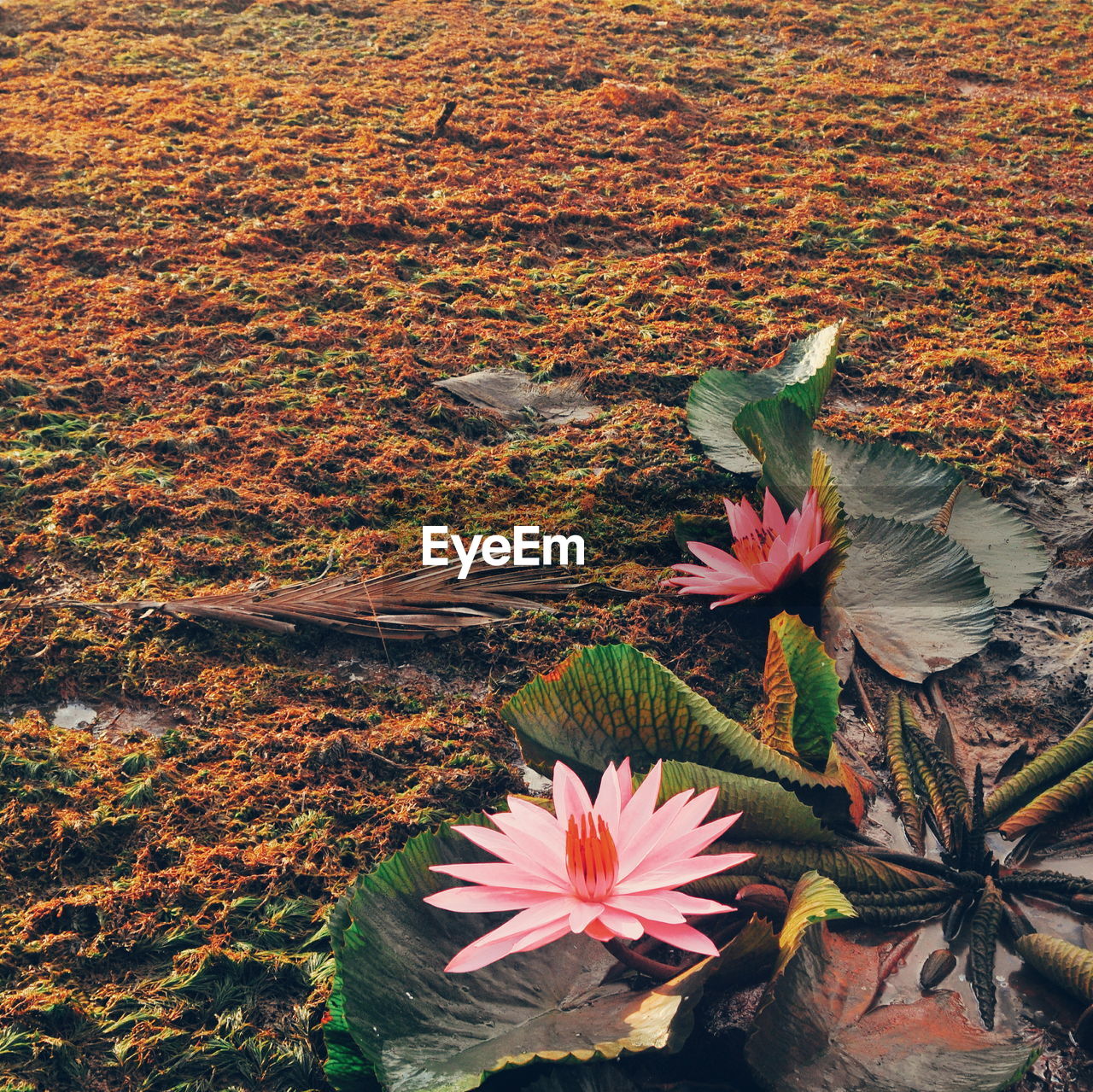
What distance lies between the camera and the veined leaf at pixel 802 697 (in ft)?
3.77

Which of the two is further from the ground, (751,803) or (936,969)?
(751,803)

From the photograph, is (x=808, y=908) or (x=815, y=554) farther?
(x=815, y=554)

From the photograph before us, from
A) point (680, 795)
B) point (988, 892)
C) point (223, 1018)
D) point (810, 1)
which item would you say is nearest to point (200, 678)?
point (223, 1018)

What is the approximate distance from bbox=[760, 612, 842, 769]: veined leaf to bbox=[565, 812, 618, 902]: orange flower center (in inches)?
15.0

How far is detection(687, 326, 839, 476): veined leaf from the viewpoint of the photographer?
5.46ft

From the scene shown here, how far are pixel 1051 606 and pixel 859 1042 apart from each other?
785 mm

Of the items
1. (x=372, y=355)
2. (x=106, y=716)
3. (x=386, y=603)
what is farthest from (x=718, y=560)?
(x=372, y=355)

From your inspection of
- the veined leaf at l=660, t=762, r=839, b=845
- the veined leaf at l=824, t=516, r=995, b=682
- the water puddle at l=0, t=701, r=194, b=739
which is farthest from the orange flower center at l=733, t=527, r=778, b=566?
the water puddle at l=0, t=701, r=194, b=739

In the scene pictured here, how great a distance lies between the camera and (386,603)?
151cm

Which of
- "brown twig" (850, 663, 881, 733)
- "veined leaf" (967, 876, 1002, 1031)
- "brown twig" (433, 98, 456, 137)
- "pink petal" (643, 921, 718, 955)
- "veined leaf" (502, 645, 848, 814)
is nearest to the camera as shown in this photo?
"pink petal" (643, 921, 718, 955)

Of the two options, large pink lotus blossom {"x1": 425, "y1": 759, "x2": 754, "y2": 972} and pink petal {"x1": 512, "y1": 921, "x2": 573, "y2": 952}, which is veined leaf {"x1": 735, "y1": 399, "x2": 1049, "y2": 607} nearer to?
large pink lotus blossom {"x1": 425, "y1": 759, "x2": 754, "y2": 972}

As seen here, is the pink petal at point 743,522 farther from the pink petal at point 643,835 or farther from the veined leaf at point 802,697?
the pink petal at point 643,835

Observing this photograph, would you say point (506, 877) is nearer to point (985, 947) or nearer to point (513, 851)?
point (513, 851)

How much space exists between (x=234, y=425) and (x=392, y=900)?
1133 millimetres
